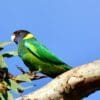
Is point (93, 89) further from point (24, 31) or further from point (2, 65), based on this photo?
point (24, 31)

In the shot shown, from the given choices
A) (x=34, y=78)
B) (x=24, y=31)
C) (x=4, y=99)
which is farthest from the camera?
(x=24, y=31)

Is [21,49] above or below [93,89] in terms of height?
above

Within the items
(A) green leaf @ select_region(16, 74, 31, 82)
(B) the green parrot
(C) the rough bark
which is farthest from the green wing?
(C) the rough bark

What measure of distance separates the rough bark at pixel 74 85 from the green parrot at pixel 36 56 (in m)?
0.88

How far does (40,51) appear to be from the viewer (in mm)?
3709

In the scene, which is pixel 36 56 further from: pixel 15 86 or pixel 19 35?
pixel 15 86

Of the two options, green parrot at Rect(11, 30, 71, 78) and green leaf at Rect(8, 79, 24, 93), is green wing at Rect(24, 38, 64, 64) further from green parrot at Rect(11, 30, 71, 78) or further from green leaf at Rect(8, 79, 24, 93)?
green leaf at Rect(8, 79, 24, 93)

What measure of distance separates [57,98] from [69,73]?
16cm

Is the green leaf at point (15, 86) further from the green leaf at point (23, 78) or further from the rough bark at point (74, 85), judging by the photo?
the rough bark at point (74, 85)

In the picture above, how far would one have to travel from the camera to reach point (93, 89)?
7.06 feet

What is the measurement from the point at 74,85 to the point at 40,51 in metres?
1.63

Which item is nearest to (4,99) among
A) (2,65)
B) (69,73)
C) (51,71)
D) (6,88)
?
(6,88)

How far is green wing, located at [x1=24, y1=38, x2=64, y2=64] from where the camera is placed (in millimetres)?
3398

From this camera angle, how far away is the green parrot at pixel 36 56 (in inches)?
126
